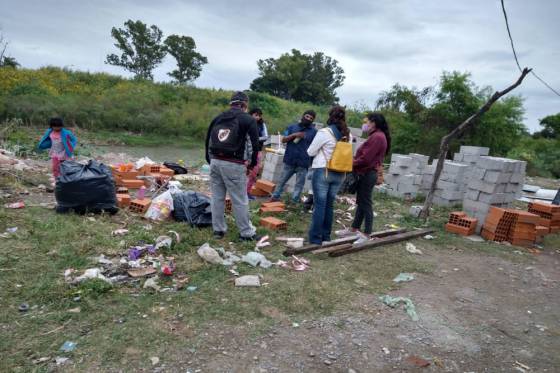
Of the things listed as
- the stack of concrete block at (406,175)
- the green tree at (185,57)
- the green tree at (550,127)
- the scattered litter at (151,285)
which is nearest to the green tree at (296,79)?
the green tree at (185,57)

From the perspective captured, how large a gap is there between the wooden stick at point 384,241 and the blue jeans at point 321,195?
324 millimetres

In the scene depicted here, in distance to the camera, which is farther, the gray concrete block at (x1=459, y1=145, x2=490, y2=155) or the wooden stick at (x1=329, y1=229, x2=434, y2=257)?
the gray concrete block at (x1=459, y1=145, x2=490, y2=155)

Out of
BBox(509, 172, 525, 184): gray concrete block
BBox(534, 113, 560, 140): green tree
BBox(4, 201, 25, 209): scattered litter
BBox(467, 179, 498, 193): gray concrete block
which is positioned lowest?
BBox(4, 201, 25, 209): scattered litter

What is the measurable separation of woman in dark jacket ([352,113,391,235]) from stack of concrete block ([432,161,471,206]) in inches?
144

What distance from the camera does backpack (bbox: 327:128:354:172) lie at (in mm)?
4957

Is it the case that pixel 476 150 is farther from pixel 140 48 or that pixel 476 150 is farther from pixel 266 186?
pixel 140 48

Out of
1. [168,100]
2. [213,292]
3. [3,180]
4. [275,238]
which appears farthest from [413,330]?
[168,100]

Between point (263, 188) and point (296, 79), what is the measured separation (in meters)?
32.2

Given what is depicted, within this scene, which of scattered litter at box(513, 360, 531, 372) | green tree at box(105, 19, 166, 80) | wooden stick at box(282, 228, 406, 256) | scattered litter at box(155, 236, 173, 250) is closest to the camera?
scattered litter at box(513, 360, 531, 372)

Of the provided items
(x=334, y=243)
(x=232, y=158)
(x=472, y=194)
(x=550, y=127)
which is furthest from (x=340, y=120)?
(x=550, y=127)

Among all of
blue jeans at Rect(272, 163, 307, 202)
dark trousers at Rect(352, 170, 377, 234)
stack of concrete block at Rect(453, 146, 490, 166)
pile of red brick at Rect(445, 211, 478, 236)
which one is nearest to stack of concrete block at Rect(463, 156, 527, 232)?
pile of red brick at Rect(445, 211, 478, 236)

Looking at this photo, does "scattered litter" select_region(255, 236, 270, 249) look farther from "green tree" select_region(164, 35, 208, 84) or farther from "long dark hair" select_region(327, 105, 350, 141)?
"green tree" select_region(164, 35, 208, 84)

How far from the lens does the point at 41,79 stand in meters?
20.1

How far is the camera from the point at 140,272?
393 cm
